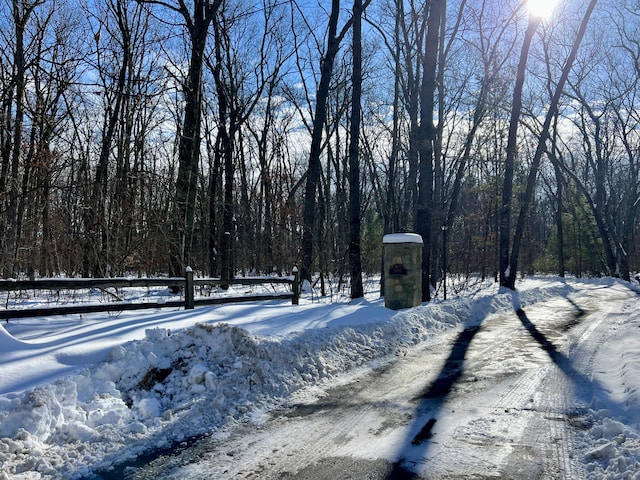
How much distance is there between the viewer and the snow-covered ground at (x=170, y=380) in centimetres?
413

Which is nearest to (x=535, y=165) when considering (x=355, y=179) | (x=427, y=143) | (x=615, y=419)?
(x=427, y=143)

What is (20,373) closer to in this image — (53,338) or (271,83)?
(53,338)

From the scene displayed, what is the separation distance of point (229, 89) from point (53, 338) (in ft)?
69.4

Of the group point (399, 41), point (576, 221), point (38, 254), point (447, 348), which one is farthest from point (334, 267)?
point (576, 221)

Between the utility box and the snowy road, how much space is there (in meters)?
3.81

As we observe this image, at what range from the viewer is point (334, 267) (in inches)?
923

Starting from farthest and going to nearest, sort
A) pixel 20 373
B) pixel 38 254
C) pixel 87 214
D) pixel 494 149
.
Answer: pixel 494 149
pixel 38 254
pixel 87 214
pixel 20 373

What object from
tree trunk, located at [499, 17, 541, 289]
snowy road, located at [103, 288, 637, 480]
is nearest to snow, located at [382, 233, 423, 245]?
snowy road, located at [103, 288, 637, 480]

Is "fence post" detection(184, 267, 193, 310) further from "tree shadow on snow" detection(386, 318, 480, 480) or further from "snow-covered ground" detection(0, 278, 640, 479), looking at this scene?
"tree shadow on snow" detection(386, 318, 480, 480)

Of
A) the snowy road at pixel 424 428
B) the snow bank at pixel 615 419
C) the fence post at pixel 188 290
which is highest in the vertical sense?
the fence post at pixel 188 290

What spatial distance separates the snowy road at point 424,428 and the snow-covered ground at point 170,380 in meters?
0.28

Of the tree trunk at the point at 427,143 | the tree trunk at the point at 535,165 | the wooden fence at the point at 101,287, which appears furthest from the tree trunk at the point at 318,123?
the tree trunk at the point at 535,165

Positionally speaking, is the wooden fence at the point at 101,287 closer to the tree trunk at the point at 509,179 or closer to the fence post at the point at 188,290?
the fence post at the point at 188,290

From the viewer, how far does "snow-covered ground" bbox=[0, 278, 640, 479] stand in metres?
4.13
